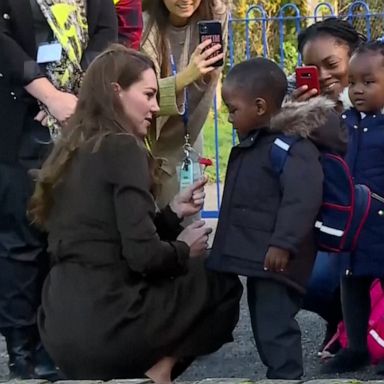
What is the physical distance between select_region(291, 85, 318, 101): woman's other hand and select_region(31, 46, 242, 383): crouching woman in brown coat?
1.87 ft

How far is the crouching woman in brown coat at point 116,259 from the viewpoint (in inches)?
163

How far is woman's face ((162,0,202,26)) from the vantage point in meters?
5.25

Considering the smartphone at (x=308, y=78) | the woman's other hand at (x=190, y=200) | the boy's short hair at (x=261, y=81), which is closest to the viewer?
the boy's short hair at (x=261, y=81)

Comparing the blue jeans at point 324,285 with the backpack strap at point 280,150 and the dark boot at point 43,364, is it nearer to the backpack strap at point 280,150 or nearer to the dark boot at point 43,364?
the backpack strap at point 280,150

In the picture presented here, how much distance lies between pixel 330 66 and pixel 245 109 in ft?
2.38

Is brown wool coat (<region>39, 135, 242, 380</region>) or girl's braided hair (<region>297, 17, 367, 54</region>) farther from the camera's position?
girl's braided hair (<region>297, 17, 367, 54</region>)

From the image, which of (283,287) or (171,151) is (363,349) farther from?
(171,151)

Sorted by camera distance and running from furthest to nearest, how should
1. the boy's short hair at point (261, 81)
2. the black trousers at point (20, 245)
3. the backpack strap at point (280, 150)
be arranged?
the black trousers at point (20, 245) < the boy's short hair at point (261, 81) < the backpack strap at point (280, 150)

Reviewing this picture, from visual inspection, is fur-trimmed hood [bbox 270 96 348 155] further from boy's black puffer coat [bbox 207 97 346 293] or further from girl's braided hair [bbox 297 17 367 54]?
girl's braided hair [bbox 297 17 367 54]

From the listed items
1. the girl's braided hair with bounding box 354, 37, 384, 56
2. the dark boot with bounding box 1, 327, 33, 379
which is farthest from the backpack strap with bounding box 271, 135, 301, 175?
the dark boot with bounding box 1, 327, 33, 379

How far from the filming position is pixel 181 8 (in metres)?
5.27

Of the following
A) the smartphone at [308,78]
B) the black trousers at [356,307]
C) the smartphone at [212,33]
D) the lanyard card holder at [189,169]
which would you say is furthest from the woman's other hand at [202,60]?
the black trousers at [356,307]

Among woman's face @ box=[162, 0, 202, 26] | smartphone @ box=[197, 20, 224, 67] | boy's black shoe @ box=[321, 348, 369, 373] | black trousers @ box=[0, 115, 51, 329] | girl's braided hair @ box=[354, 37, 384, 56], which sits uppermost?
woman's face @ box=[162, 0, 202, 26]

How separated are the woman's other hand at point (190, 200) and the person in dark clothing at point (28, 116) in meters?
0.57
